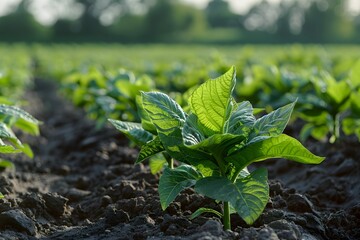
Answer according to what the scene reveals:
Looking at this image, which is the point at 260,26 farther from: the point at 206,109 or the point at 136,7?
the point at 206,109

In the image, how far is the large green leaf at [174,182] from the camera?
241 cm

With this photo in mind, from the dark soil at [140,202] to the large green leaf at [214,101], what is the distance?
42 centimetres

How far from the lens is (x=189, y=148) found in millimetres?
2393

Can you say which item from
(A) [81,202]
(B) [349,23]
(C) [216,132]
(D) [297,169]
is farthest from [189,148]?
(B) [349,23]

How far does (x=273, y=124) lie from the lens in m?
2.43

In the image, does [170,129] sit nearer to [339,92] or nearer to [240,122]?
[240,122]

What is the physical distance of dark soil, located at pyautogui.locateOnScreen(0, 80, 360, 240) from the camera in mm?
2596

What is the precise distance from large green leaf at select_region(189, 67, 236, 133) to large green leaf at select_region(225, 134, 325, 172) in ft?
0.49

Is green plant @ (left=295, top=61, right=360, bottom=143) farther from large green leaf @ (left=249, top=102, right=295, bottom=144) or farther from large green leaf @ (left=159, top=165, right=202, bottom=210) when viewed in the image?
large green leaf @ (left=159, top=165, right=202, bottom=210)

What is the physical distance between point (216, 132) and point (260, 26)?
77210 millimetres

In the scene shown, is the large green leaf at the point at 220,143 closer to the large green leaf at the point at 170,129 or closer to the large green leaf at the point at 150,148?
the large green leaf at the point at 170,129

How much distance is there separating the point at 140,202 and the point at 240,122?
0.86m

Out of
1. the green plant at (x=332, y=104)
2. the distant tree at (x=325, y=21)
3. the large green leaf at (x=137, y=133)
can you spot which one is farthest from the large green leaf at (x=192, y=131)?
the distant tree at (x=325, y=21)

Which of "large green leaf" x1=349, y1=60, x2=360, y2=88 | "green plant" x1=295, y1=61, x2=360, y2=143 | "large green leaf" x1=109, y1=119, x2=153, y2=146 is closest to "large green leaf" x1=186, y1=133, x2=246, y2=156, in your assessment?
"large green leaf" x1=109, y1=119, x2=153, y2=146
